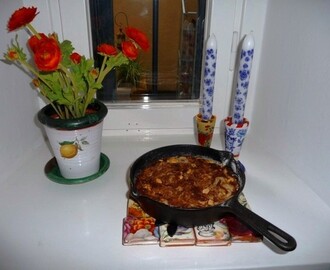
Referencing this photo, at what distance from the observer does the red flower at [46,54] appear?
0.52 m

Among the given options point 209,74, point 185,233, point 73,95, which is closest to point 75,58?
point 73,95

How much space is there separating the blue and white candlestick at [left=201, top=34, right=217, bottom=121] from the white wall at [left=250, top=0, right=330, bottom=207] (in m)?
0.18

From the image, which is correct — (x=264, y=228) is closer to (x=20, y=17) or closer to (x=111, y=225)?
(x=111, y=225)

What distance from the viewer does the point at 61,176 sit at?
0.71 m

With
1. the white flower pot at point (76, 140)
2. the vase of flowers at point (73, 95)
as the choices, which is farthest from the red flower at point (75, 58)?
the white flower pot at point (76, 140)

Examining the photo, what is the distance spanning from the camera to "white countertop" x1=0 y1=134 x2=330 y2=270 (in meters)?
0.52

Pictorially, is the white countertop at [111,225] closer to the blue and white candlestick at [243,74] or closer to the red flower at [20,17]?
the blue and white candlestick at [243,74]

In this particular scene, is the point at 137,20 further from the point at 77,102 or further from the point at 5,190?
the point at 5,190

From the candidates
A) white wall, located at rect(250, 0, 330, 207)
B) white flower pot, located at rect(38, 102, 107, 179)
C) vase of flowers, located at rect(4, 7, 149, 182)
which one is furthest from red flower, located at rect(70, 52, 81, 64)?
white wall, located at rect(250, 0, 330, 207)

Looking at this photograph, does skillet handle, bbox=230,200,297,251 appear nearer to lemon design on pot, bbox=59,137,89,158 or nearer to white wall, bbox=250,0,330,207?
white wall, bbox=250,0,330,207

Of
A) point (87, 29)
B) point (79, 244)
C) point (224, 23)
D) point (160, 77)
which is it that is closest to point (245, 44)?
point (224, 23)

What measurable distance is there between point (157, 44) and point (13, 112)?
16.6 inches

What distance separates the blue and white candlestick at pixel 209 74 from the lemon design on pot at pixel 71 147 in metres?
0.31

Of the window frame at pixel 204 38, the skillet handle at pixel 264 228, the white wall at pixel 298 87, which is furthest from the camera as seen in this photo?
the window frame at pixel 204 38
